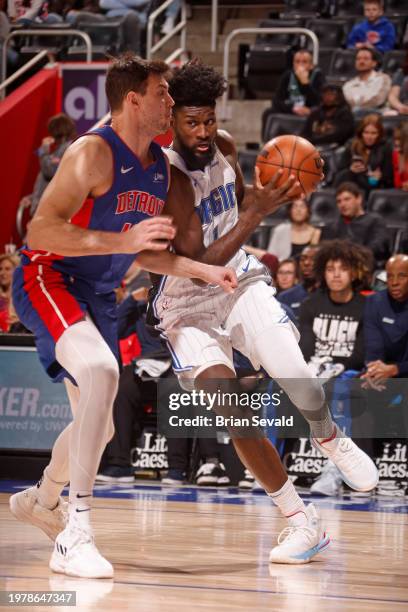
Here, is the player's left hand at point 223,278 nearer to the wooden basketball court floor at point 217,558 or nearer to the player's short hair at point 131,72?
the player's short hair at point 131,72

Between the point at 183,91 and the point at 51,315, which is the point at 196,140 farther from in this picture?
the point at 51,315

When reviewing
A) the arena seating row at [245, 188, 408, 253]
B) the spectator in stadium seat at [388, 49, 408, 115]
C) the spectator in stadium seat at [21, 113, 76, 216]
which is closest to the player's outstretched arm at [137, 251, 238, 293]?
the arena seating row at [245, 188, 408, 253]

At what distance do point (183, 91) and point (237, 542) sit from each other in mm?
2216

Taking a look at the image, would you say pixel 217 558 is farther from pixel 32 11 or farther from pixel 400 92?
pixel 400 92

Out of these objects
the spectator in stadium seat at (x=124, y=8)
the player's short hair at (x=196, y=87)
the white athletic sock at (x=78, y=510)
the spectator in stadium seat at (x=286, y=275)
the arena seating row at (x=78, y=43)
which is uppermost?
the spectator in stadium seat at (x=124, y=8)

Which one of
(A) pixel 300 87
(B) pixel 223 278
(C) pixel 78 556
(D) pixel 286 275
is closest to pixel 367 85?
(A) pixel 300 87

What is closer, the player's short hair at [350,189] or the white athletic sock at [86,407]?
the white athletic sock at [86,407]

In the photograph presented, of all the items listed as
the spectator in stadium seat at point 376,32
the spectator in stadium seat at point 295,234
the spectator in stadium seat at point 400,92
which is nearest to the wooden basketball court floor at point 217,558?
the spectator in stadium seat at point 295,234

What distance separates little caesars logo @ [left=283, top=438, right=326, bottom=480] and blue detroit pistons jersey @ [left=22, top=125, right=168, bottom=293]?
11.7 feet

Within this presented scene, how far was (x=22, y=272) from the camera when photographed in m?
4.53

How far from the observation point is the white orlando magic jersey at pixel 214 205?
4832mm

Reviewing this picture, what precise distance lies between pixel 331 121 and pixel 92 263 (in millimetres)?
6762

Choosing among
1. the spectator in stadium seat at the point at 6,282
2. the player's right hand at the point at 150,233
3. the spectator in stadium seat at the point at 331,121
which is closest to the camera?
the player's right hand at the point at 150,233

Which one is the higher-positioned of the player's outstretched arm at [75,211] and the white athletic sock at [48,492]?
the player's outstretched arm at [75,211]
